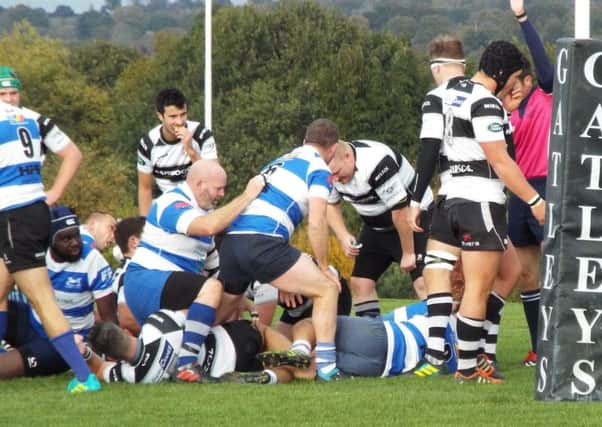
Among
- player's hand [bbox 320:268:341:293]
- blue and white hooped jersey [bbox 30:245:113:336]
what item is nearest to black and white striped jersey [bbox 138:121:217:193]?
blue and white hooped jersey [bbox 30:245:113:336]

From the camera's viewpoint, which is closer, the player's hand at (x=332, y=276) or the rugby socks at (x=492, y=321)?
the player's hand at (x=332, y=276)

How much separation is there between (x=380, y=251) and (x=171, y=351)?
9.44 feet

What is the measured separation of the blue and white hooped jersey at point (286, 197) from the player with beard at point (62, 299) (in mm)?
1231

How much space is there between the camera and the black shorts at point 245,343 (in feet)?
33.1

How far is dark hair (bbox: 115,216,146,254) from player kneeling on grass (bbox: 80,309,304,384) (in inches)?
66.7

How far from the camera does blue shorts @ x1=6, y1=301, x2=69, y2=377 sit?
10.5 metres

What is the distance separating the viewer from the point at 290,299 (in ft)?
34.6

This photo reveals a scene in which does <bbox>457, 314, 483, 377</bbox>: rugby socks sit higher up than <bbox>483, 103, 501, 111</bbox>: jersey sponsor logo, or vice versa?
<bbox>483, 103, 501, 111</bbox>: jersey sponsor logo

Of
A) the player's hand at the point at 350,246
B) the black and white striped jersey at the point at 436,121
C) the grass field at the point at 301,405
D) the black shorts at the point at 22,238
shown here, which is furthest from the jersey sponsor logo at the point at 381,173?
the black shorts at the point at 22,238

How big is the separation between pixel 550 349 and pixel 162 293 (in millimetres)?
3091

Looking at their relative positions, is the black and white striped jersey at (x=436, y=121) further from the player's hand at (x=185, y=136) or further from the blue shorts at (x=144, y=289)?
the player's hand at (x=185, y=136)

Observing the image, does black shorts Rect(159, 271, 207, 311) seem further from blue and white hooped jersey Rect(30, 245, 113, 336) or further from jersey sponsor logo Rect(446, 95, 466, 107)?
jersey sponsor logo Rect(446, 95, 466, 107)

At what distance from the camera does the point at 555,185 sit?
8.34 metres

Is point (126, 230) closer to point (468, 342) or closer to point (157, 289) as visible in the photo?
point (157, 289)
